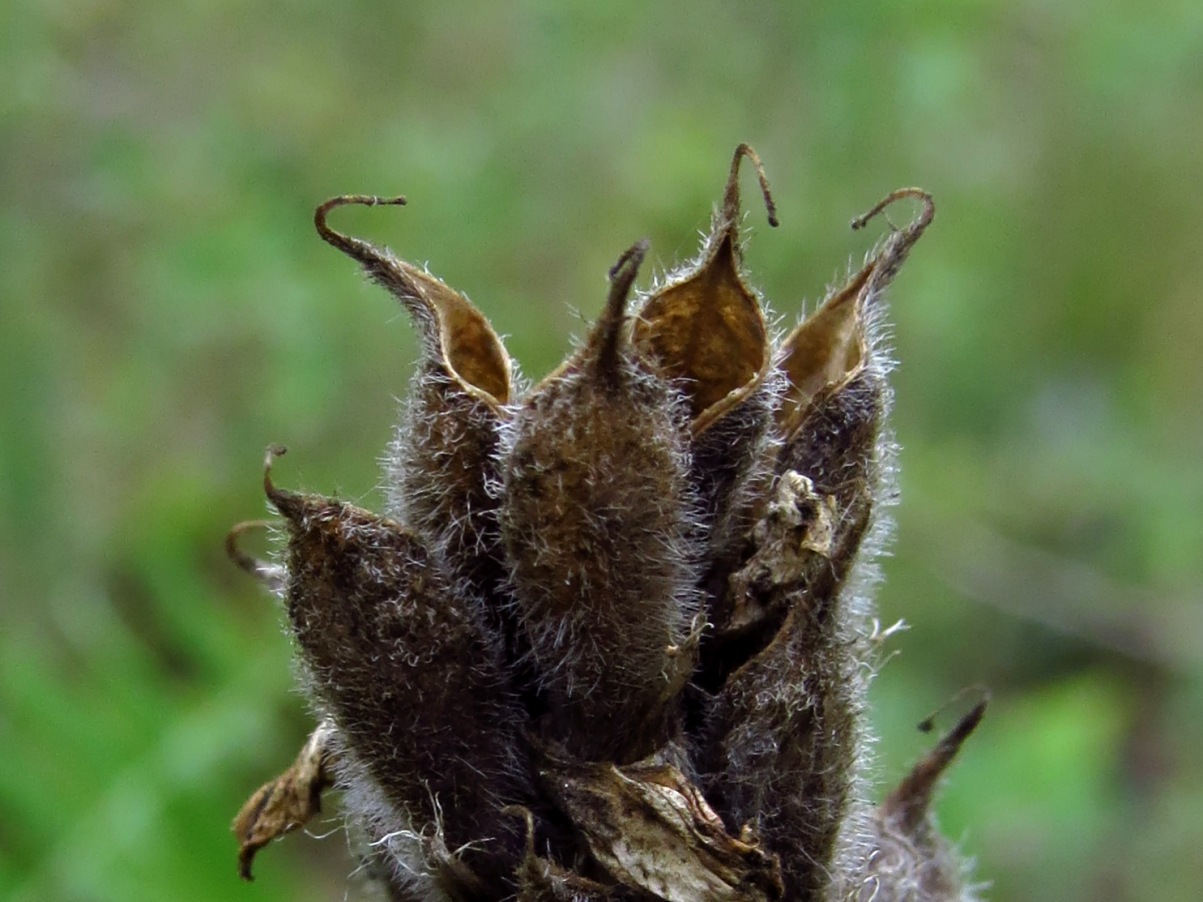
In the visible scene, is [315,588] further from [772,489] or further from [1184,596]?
[1184,596]

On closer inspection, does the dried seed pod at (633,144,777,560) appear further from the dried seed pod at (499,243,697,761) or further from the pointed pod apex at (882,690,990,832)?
the pointed pod apex at (882,690,990,832)

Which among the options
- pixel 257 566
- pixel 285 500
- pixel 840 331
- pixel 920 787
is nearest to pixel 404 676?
pixel 285 500

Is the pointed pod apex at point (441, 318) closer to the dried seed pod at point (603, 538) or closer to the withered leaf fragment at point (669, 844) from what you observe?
the dried seed pod at point (603, 538)

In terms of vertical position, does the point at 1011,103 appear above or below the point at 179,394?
above

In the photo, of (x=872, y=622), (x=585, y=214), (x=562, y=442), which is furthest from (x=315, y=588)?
(x=585, y=214)

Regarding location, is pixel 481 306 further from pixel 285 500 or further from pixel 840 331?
pixel 285 500
